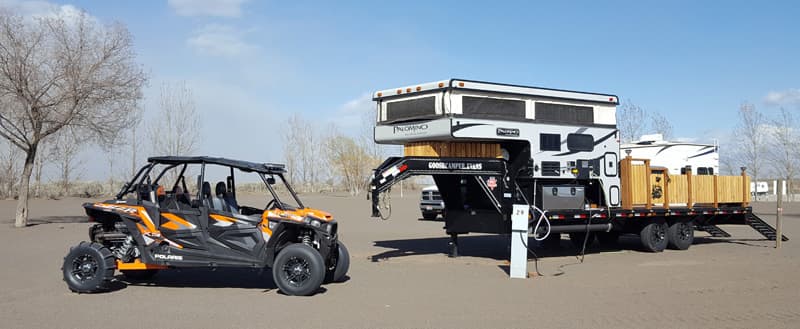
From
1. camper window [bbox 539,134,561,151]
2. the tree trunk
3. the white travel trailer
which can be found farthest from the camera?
the tree trunk

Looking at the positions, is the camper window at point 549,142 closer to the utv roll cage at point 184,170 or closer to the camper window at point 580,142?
the camper window at point 580,142

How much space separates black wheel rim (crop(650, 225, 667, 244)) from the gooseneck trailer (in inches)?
1.0

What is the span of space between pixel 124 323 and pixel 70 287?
266cm

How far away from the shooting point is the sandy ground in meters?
8.46

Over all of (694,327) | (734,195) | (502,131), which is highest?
(502,131)

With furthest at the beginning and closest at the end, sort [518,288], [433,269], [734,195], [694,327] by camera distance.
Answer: [734,195] < [433,269] < [518,288] < [694,327]

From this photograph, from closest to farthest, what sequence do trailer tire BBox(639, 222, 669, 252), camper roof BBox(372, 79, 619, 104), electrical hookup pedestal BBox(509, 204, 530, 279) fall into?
electrical hookup pedestal BBox(509, 204, 530, 279)
camper roof BBox(372, 79, 619, 104)
trailer tire BBox(639, 222, 669, 252)

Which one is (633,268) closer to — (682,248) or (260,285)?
(682,248)

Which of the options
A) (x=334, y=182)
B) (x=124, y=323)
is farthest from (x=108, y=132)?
(x=334, y=182)

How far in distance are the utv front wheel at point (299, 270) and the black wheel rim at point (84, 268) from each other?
2727 millimetres

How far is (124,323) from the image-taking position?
8289 millimetres

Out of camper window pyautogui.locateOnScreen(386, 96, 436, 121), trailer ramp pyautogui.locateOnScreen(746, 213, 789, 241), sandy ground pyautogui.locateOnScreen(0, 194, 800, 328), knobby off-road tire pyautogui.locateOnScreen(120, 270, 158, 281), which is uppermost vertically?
camper window pyautogui.locateOnScreen(386, 96, 436, 121)

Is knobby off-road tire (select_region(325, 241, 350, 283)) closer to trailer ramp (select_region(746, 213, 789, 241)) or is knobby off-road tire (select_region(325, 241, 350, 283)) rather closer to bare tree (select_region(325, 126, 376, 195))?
trailer ramp (select_region(746, 213, 789, 241))

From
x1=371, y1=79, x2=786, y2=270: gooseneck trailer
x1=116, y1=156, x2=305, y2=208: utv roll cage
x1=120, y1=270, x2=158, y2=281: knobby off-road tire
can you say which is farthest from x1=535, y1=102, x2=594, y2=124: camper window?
x1=120, y1=270, x2=158, y2=281: knobby off-road tire
